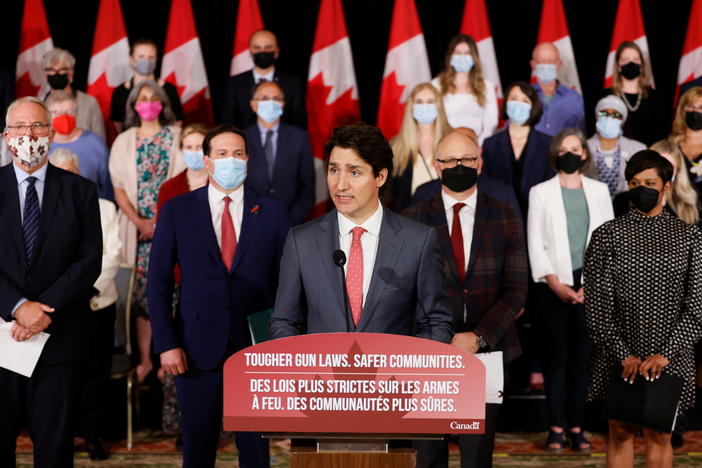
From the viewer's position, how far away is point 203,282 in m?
3.89

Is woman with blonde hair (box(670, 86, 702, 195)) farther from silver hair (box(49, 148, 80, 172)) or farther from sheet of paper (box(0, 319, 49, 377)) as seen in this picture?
sheet of paper (box(0, 319, 49, 377))

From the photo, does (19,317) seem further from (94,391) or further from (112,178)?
(112,178)

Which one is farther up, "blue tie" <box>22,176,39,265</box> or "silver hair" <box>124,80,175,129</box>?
"silver hair" <box>124,80,175,129</box>

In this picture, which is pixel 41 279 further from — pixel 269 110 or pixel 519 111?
pixel 519 111

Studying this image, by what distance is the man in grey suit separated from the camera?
2.95 meters

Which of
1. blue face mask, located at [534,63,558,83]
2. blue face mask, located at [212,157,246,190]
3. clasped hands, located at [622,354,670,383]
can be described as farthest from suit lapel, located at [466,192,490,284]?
blue face mask, located at [534,63,558,83]

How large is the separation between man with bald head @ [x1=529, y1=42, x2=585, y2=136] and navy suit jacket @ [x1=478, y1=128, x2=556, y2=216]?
1.85 feet

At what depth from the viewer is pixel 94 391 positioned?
5.26 meters

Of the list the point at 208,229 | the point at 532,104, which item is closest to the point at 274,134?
the point at 532,104

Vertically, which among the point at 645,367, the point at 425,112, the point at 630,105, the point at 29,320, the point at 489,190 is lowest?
the point at 645,367

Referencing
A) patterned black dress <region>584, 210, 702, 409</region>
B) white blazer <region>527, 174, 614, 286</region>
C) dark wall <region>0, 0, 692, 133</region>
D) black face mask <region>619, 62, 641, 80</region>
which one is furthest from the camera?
dark wall <region>0, 0, 692, 133</region>

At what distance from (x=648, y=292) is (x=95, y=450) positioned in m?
2.93

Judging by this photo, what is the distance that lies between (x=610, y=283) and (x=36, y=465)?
2421 millimetres

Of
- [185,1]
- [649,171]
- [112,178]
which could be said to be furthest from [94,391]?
[185,1]
